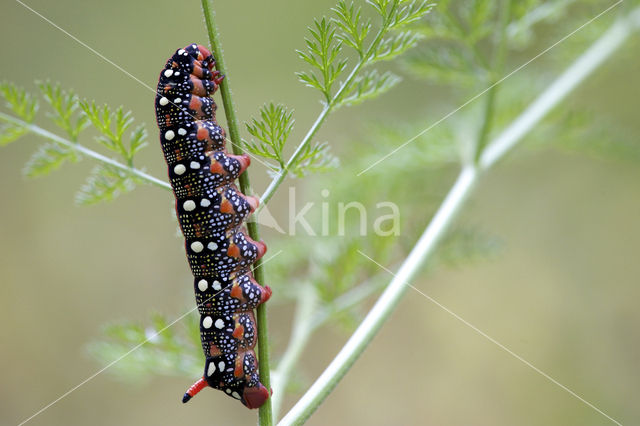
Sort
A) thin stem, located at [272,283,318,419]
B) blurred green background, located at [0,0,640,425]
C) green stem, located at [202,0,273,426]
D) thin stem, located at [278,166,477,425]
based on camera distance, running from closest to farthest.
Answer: green stem, located at [202,0,273,426], thin stem, located at [278,166,477,425], thin stem, located at [272,283,318,419], blurred green background, located at [0,0,640,425]

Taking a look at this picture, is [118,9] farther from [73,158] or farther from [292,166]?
[292,166]

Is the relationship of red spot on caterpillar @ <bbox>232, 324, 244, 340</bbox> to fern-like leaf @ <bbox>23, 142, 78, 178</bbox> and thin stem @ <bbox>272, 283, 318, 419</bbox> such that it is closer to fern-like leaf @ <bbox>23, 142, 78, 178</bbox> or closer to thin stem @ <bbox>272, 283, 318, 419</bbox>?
thin stem @ <bbox>272, 283, 318, 419</bbox>

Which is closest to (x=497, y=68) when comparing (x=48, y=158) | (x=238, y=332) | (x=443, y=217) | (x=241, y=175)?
(x=443, y=217)

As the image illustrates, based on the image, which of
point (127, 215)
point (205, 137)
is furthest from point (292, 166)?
point (127, 215)

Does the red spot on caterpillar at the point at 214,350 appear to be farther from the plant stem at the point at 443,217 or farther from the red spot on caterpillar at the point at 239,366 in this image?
the plant stem at the point at 443,217

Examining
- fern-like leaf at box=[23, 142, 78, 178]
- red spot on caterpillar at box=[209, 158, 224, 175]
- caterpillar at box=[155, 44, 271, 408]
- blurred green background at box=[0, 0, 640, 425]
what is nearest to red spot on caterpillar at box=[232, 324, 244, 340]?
caterpillar at box=[155, 44, 271, 408]

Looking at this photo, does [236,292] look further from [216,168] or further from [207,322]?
[216,168]
